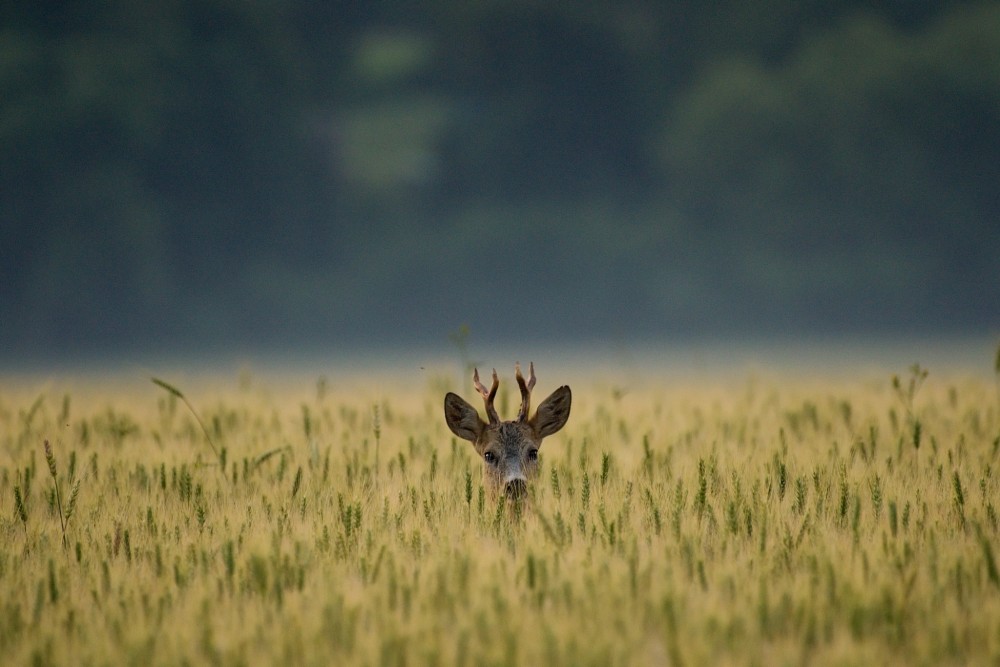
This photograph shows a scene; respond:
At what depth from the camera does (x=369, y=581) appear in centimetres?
459

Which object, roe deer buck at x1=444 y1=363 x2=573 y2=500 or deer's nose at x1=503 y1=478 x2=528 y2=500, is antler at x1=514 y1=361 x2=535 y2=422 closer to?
roe deer buck at x1=444 y1=363 x2=573 y2=500

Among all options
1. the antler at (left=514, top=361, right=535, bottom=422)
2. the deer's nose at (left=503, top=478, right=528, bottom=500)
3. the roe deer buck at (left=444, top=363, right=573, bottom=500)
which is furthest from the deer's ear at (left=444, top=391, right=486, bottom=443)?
the deer's nose at (left=503, top=478, right=528, bottom=500)

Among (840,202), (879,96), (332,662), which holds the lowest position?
(332,662)

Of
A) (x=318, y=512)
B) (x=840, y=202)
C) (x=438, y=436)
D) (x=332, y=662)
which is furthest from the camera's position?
(x=840, y=202)

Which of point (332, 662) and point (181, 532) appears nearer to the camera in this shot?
point (332, 662)

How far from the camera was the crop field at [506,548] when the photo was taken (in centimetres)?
388

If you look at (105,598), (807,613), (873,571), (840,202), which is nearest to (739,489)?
(873,571)

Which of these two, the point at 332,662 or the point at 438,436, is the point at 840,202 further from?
the point at 332,662

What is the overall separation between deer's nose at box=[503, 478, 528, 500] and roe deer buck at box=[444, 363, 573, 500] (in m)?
0.09

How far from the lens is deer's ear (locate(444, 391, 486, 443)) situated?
679 centimetres

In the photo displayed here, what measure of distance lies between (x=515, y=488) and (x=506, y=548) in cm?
99

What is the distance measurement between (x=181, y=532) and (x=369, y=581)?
5.14 feet

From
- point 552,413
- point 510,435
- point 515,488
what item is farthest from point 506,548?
point 552,413

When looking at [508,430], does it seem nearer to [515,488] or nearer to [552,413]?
[552,413]
